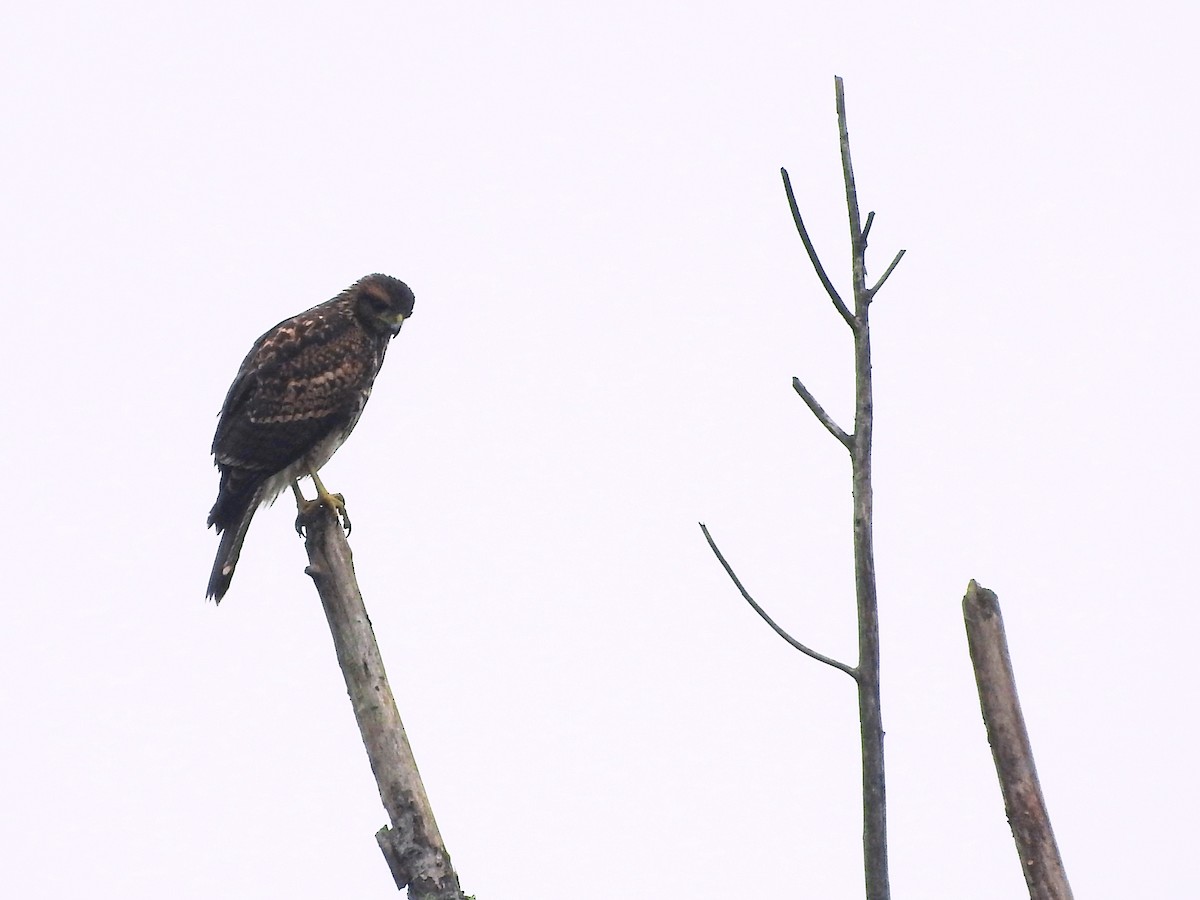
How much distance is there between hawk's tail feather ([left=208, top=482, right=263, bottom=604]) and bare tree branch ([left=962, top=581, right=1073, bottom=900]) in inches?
205

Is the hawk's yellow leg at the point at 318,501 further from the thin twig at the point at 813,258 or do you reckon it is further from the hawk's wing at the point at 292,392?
the thin twig at the point at 813,258

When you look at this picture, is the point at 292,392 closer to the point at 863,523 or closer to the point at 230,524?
the point at 230,524

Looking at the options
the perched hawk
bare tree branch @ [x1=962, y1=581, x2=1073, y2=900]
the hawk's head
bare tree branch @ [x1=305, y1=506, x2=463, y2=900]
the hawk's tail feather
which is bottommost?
bare tree branch @ [x1=962, y1=581, x2=1073, y2=900]

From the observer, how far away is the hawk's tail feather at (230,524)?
27.6 feet

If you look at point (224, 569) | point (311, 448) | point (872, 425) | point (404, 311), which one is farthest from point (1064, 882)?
point (404, 311)

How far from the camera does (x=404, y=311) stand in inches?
414

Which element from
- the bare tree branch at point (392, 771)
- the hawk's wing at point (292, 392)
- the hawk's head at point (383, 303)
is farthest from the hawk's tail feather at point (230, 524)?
the bare tree branch at point (392, 771)

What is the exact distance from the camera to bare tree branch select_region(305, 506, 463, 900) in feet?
19.0

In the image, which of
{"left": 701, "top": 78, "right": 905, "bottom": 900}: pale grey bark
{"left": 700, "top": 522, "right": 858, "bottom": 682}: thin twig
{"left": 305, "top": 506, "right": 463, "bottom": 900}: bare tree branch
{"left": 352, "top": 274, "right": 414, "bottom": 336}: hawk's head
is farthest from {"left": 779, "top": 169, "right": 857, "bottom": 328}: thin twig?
{"left": 352, "top": 274, "right": 414, "bottom": 336}: hawk's head

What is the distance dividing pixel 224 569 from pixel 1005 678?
5353 millimetres

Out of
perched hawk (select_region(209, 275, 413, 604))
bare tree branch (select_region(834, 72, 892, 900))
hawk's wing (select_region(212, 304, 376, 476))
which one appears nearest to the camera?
bare tree branch (select_region(834, 72, 892, 900))

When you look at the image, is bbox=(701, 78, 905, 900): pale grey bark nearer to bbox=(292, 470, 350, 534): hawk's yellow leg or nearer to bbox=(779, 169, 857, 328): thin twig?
bbox=(779, 169, 857, 328): thin twig

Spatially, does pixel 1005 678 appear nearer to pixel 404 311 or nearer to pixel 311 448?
pixel 311 448

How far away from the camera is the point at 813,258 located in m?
3.97
